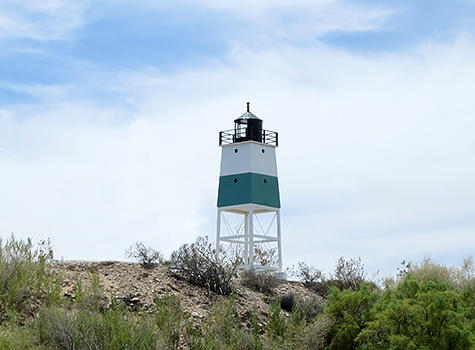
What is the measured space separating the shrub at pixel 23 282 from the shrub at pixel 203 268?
5.07 m

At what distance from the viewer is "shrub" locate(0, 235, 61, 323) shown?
18.8m

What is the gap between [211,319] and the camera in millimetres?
20297

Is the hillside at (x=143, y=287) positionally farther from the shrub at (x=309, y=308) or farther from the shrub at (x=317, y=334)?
the shrub at (x=317, y=334)

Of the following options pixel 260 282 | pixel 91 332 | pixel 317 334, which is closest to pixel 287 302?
pixel 260 282

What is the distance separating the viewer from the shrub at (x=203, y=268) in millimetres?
24766

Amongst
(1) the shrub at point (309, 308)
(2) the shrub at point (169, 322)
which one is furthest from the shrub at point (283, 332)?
(1) the shrub at point (309, 308)

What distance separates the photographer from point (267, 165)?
113ft

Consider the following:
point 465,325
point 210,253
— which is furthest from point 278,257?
point 465,325

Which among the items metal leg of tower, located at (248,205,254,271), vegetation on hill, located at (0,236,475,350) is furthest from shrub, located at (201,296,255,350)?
metal leg of tower, located at (248,205,254,271)

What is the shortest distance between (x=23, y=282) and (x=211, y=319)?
458cm

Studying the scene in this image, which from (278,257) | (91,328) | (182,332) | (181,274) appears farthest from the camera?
(278,257)

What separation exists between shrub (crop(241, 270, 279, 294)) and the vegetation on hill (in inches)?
113

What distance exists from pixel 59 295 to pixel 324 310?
751 cm

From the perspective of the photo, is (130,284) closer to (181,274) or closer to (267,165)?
(181,274)
